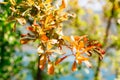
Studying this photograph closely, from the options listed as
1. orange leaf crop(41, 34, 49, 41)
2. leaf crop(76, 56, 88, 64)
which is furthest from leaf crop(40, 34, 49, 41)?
leaf crop(76, 56, 88, 64)

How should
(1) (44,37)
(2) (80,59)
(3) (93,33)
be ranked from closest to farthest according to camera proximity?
→ (2) (80,59) < (1) (44,37) < (3) (93,33)

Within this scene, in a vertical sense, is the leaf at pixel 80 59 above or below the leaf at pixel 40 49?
below

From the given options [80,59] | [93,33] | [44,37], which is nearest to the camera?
[80,59]

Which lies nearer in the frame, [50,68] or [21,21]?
[50,68]

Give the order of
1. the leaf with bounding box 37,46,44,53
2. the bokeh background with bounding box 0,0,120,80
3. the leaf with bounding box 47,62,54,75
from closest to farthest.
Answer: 1. the leaf with bounding box 47,62,54,75
2. the leaf with bounding box 37,46,44,53
3. the bokeh background with bounding box 0,0,120,80

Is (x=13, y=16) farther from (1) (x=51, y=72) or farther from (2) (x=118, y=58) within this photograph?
(2) (x=118, y=58)

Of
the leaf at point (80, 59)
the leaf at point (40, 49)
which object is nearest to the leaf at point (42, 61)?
the leaf at point (40, 49)

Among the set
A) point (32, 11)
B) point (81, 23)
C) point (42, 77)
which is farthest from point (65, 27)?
point (32, 11)

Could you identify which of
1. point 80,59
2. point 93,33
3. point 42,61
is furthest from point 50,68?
point 93,33

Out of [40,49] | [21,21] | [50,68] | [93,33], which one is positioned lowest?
[93,33]

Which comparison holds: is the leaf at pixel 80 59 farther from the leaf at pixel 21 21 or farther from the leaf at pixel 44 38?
the leaf at pixel 21 21

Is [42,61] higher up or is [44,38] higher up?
[44,38]

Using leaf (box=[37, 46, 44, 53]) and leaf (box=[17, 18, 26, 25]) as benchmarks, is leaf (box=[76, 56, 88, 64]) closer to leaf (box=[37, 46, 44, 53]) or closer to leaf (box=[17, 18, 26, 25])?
leaf (box=[37, 46, 44, 53])

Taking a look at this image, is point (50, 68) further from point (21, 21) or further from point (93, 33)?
point (93, 33)
